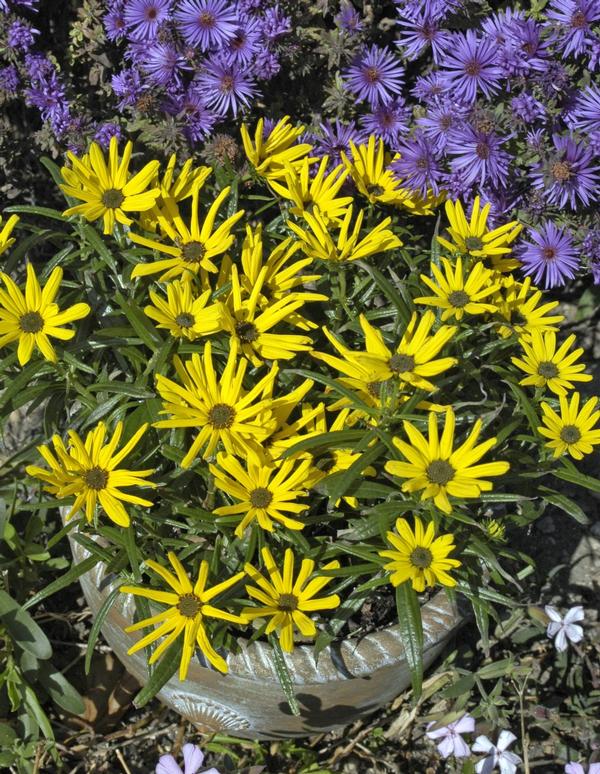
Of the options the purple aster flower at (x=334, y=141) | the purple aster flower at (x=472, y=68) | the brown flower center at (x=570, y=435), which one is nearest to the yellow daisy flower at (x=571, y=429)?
the brown flower center at (x=570, y=435)

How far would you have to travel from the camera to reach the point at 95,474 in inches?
51.9

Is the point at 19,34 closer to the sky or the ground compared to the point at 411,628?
closer to the sky

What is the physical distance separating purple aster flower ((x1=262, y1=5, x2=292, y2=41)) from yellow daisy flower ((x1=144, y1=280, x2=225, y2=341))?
0.75 meters

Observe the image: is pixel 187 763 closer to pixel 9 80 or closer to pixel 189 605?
pixel 189 605

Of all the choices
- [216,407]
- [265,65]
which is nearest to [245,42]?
[265,65]

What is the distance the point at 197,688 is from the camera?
5.10 ft

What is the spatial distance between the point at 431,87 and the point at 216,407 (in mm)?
994

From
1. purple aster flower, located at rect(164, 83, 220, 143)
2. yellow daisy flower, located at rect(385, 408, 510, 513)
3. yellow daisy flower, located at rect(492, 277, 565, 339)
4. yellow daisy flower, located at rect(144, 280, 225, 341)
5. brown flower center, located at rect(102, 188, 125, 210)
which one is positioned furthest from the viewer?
purple aster flower, located at rect(164, 83, 220, 143)

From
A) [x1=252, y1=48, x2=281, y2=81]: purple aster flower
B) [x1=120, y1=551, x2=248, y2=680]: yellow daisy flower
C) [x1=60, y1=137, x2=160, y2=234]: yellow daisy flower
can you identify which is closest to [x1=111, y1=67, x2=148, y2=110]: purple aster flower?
[x1=252, y1=48, x2=281, y2=81]: purple aster flower

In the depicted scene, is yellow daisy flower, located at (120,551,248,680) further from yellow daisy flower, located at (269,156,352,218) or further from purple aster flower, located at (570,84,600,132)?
purple aster flower, located at (570,84,600,132)

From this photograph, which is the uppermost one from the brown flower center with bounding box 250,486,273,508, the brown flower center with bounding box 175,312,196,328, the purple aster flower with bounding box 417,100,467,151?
the purple aster flower with bounding box 417,100,467,151

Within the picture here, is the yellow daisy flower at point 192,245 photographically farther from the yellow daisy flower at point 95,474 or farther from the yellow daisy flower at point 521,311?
the yellow daisy flower at point 521,311

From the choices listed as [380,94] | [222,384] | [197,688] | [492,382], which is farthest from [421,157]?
[197,688]

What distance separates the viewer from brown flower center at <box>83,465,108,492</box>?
1.31 metres
